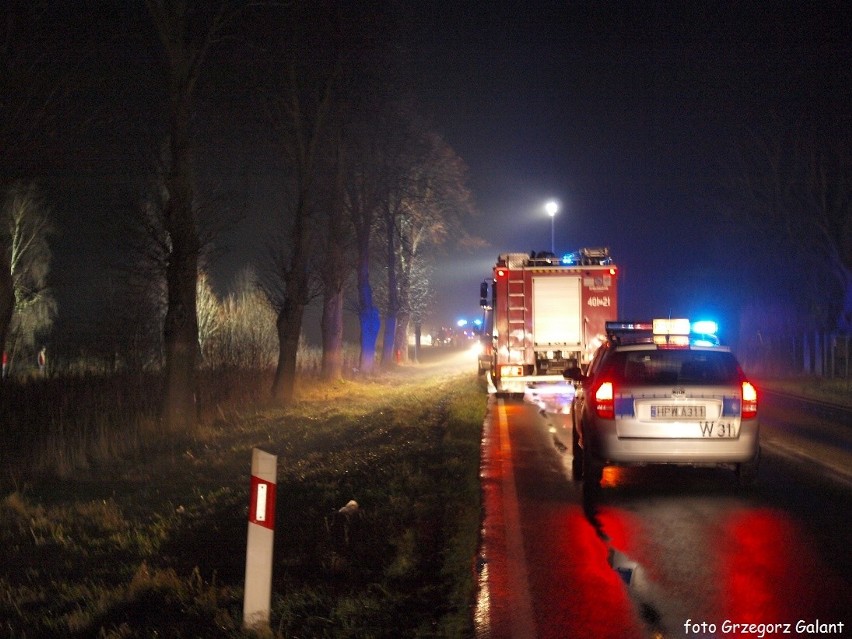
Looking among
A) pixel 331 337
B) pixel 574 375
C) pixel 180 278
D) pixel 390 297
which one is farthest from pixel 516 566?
pixel 390 297

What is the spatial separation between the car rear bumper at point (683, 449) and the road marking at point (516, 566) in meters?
1.20

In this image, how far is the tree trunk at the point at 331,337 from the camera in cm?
2691

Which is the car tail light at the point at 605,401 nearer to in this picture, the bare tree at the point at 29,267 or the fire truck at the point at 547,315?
the fire truck at the point at 547,315

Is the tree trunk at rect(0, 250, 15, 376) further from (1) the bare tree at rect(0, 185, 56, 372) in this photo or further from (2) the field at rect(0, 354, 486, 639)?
(1) the bare tree at rect(0, 185, 56, 372)

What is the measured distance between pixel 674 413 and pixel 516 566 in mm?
3169

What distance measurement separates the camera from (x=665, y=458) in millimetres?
8656

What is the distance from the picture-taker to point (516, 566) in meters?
6.27

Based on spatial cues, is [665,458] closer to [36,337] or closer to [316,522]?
[316,522]

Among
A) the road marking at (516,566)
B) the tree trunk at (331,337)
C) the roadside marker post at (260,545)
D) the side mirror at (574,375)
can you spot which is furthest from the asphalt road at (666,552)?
the tree trunk at (331,337)

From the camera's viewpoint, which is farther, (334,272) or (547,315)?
(334,272)

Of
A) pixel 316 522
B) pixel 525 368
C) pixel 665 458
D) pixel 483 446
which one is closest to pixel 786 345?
pixel 525 368

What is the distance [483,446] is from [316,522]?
571 centimetres

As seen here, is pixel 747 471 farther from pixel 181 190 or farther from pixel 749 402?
pixel 181 190

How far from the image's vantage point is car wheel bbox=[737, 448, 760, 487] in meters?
8.81
